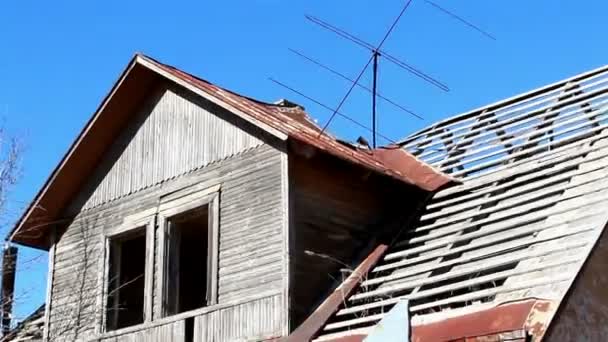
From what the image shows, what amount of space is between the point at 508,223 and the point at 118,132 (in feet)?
24.3

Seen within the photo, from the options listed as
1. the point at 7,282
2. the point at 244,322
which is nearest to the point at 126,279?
the point at 7,282

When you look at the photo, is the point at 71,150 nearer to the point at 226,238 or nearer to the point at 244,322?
the point at 226,238

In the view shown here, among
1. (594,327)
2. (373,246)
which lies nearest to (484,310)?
(594,327)

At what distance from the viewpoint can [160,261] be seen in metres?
15.0

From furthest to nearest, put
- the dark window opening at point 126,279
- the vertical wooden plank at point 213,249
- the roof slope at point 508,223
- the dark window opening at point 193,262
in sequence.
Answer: the dark window opening at point 193,262, the dark window opening at point 126,279, the vertical wooden plank at point 213,249, the roof slope at point 508,223

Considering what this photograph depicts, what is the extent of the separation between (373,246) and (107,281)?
4.41 metres

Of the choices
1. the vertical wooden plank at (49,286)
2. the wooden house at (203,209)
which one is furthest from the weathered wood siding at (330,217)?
the vertical wooden plank at (49,286)

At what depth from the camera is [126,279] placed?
17.1 meters

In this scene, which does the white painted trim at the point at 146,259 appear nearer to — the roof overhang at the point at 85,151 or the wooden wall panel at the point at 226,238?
the wooden wall panel at the point at 226,238

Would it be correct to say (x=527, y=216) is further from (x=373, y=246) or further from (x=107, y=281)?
(x=107, y=281)

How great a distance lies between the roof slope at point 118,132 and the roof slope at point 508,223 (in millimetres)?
736

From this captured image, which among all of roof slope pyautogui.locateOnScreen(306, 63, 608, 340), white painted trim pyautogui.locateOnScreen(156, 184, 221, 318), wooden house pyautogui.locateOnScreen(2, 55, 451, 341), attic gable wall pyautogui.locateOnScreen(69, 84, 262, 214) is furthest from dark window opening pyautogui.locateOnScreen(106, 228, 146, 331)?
roof slope pyautogui.locateOnScreen(306, 63, 608, 340)

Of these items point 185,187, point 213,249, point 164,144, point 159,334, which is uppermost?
point 164,144

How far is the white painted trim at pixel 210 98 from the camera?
13852 millimetres
